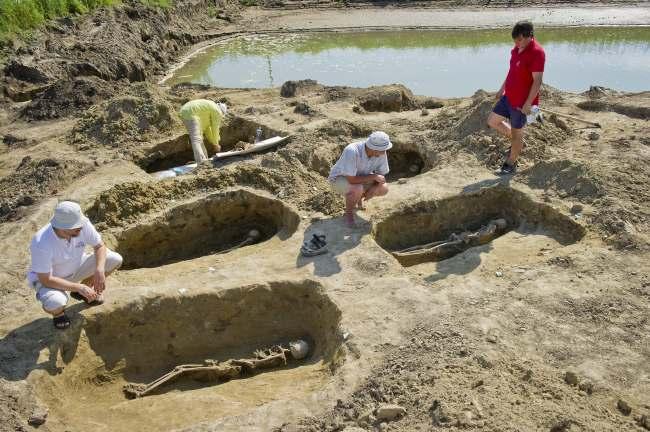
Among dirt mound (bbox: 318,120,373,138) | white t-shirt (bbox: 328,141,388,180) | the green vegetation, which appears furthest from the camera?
the green vegetation

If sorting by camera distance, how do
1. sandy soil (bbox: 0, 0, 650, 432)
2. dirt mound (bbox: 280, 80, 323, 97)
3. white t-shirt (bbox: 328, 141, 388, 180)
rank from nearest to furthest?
1. sandy soil (bbox: 0, 0, 650, 432)
2. white t-shirt (bbox: 328, 141, 388, 180)
3. dirt mound (bbox: 280, 80, 323, 97)

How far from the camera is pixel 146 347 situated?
5.46 m

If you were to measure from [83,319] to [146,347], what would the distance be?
0.68 meters

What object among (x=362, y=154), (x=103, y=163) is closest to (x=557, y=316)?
(x=362, y=154)

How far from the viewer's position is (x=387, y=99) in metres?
10.9

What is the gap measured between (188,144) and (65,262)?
4.62m

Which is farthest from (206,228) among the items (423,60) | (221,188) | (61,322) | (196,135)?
(423,60)

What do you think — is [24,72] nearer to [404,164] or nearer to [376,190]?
[404,164]

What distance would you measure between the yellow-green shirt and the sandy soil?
2.57 ft

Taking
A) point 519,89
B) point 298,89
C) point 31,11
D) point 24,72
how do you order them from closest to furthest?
point 519,89 < point 298,89 < point 24,72 < point 31,11

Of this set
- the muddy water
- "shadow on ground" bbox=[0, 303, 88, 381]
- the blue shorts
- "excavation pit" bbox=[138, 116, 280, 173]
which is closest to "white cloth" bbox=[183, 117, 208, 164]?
"excavation pit" bbox=[138, 116, 280, 173]

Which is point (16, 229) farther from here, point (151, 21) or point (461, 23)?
point (461, 23)

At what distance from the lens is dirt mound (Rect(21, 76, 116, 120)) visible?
416 inches

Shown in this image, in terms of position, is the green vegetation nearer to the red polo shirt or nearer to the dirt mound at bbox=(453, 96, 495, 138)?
the dirt mound at bbox=(453, 96, 495, 138)
